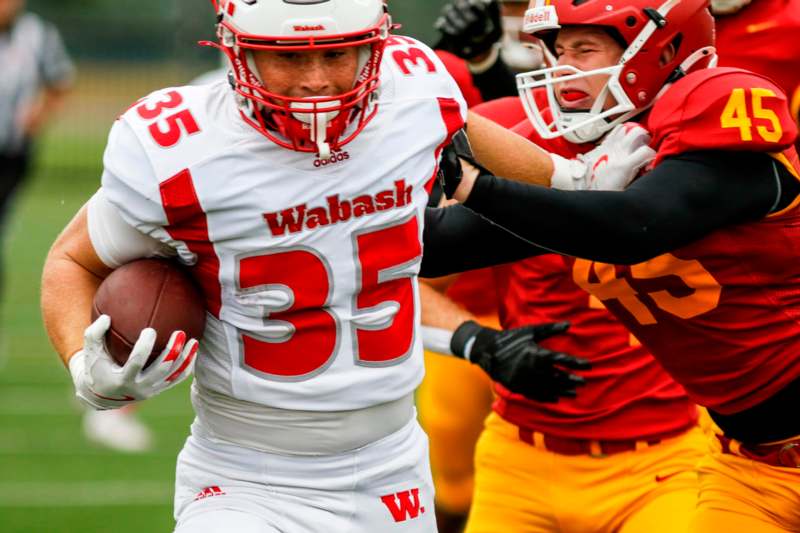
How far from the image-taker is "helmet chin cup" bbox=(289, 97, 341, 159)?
2.85 m

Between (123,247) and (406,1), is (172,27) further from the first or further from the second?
(123,247)

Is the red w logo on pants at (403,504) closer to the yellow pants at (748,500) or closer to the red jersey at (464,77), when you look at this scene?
the yellow pants at (748,500)

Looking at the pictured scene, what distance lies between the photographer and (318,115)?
2.88 meters

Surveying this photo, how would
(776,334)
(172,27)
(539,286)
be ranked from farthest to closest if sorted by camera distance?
(172,27)
(539,286)
(776,334)

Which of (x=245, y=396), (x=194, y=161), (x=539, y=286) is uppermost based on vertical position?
(x=194, y=161)

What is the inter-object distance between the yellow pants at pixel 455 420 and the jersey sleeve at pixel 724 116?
6.98 feet

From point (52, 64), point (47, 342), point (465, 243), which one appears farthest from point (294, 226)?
point (47, 342)

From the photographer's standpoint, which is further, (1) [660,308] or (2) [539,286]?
(2) [539,286]

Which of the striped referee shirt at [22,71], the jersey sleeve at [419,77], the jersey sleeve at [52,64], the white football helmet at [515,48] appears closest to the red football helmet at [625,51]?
the jersey sleeve at [419,77]

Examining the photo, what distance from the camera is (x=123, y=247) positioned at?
2990 millimetres

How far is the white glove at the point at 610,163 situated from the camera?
3123 mm

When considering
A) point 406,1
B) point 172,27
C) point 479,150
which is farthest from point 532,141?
point 172,27

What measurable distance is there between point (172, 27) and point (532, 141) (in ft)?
58.3

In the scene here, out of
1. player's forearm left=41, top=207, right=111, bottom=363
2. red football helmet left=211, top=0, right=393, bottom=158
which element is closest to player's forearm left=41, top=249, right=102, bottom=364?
player's forearm left=41, top=207, right=111, bottom=363
